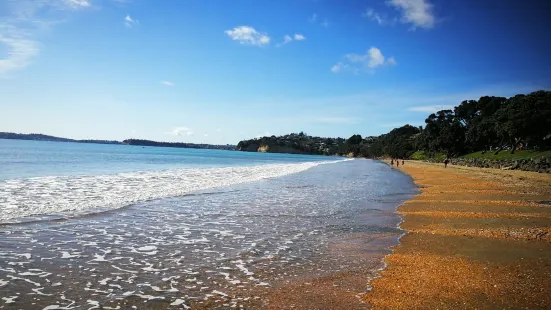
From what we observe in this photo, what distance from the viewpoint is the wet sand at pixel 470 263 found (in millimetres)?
6195

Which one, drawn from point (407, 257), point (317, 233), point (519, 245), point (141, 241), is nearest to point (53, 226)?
point (141, 241)

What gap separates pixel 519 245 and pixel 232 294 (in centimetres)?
853

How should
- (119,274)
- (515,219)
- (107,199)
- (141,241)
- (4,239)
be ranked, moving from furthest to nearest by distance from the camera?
(107,199), (515,219), (141,241), (4,239), (119,274)

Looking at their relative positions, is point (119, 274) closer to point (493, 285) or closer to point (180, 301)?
point (180, 301)

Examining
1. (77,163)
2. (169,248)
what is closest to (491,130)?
(77,163)

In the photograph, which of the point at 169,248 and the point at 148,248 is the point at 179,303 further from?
the point at 148,248

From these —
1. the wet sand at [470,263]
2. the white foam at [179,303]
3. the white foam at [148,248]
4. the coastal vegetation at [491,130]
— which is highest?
the coastal vegetation at [491,130]

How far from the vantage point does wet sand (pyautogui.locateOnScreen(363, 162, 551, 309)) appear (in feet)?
20.3

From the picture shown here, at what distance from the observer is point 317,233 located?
12.2 meters

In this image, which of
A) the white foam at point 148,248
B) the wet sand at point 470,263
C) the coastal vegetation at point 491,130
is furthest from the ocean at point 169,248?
the coastal vegetation at point 491,130

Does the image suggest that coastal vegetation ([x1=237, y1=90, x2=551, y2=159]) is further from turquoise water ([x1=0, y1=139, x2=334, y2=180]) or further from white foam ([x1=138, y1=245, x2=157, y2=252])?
white foam ([x1=138, y1=245, x2=157, y2=252])

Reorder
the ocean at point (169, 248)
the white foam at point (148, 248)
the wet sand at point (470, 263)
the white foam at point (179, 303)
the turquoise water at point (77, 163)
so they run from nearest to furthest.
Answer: the white foam at point (179, 303)
the wet sand at point (470, 263)
the ocean at point (169, 248)
the white foam at point (148, 248)
the turquoise water at point (77, 163)

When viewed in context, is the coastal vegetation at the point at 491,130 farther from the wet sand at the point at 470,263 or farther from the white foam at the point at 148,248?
the white foam at the point at 148,248

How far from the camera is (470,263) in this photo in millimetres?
8383
